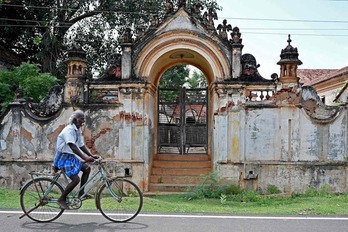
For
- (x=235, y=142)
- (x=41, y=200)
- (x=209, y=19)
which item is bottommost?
(x=41, y=200)

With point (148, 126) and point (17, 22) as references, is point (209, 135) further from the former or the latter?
point (17, 22)

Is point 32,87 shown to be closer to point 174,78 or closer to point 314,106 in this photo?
point 314,106

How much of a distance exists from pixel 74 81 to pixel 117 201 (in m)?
6.01

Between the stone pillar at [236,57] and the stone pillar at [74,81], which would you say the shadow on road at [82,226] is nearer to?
the stone pillar at [74,81]

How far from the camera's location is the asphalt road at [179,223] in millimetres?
6383

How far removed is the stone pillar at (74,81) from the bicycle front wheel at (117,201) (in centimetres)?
529

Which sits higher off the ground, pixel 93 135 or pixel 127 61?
pixel 127 61

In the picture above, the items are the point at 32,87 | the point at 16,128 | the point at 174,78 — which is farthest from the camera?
the point at 174,78

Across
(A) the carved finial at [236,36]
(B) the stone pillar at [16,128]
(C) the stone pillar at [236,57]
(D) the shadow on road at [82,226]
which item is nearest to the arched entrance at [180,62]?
(C) the stone pillar at [236,57]

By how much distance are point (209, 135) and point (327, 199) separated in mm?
5051

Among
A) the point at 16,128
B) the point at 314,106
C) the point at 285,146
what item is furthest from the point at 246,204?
the point at 16,128

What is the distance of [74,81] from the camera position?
470 inches

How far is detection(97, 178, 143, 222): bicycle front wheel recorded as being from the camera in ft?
22.0

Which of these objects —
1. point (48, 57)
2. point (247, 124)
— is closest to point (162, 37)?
point (247, 124)
